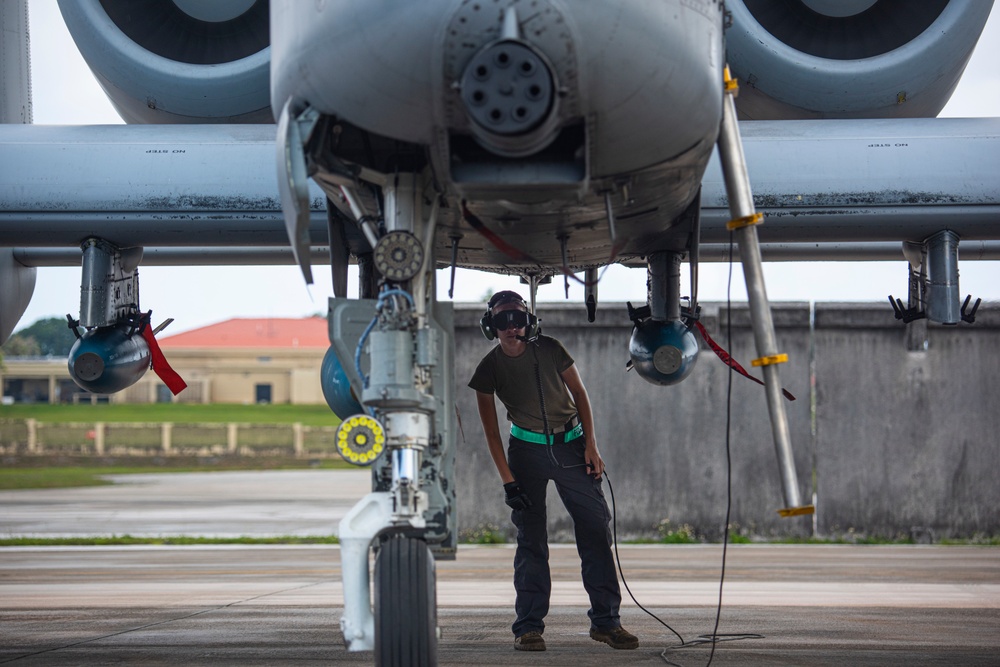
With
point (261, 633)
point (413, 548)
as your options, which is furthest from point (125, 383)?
point (413, 548)

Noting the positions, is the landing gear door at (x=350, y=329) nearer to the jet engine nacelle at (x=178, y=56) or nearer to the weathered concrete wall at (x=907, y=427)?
the jet engine nacelle at (x=178, y=56)

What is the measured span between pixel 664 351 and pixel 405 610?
2802 mm

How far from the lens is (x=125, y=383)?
19.9ft

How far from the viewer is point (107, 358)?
19.6 feet

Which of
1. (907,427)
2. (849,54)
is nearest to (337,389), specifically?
(849,54)

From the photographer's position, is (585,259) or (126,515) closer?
(585,259)

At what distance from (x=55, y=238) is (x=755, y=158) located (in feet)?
12.1

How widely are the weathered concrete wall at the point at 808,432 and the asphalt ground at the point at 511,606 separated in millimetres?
702

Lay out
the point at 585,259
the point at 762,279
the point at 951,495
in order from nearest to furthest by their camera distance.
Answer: the point at 762,279, the point at 585,259, the point at 951,495

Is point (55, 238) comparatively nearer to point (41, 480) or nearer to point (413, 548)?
point (413, 548)

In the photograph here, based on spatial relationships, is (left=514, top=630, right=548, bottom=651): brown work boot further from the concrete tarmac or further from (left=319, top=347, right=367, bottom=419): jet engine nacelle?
(left=319, top=347, right=367, bottom=419): jet engine nacelle

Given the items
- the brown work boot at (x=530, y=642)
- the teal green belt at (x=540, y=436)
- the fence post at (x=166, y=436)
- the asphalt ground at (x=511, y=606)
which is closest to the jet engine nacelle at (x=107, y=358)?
the asphalt ground at (x=511, y=606)

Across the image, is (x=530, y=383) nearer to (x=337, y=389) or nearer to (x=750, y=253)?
(x=337, y=389)

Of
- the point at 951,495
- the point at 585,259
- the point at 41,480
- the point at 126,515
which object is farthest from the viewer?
the point at 41,480
